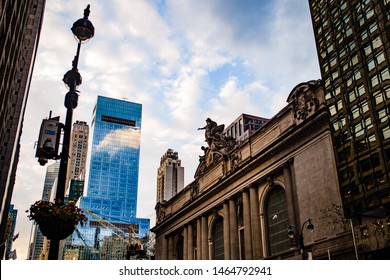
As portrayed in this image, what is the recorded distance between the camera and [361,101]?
111 ft

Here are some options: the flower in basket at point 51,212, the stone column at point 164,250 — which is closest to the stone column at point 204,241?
the stone column at point 164,250

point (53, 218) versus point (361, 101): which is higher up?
point (361, 101)

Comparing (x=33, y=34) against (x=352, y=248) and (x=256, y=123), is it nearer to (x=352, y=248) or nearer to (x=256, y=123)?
(x=352, y=248)

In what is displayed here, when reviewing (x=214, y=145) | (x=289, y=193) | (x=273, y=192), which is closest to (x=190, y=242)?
(x=214, y=145)

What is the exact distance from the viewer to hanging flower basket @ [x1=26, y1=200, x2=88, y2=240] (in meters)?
10.7

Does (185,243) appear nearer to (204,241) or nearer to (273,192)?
(204,241)

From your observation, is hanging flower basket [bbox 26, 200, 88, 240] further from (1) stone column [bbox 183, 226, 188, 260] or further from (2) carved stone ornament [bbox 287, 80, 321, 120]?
(1) stone column [bbox 183, 226, 188, 260]

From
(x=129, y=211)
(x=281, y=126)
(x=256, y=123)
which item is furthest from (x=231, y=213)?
(x=129, y=211)

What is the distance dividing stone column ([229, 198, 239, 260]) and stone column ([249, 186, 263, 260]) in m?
4.30

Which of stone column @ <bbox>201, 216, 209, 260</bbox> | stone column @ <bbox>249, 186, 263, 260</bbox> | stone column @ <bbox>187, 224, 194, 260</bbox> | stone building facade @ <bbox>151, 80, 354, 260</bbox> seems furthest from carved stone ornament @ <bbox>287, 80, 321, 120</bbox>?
stone column @ <bbox>187, 224, 194, 260</bbox>

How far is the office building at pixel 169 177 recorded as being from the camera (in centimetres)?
17438

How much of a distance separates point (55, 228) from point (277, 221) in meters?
31.8

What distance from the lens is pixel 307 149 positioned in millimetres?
35938

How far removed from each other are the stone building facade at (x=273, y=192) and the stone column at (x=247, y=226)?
10cm
